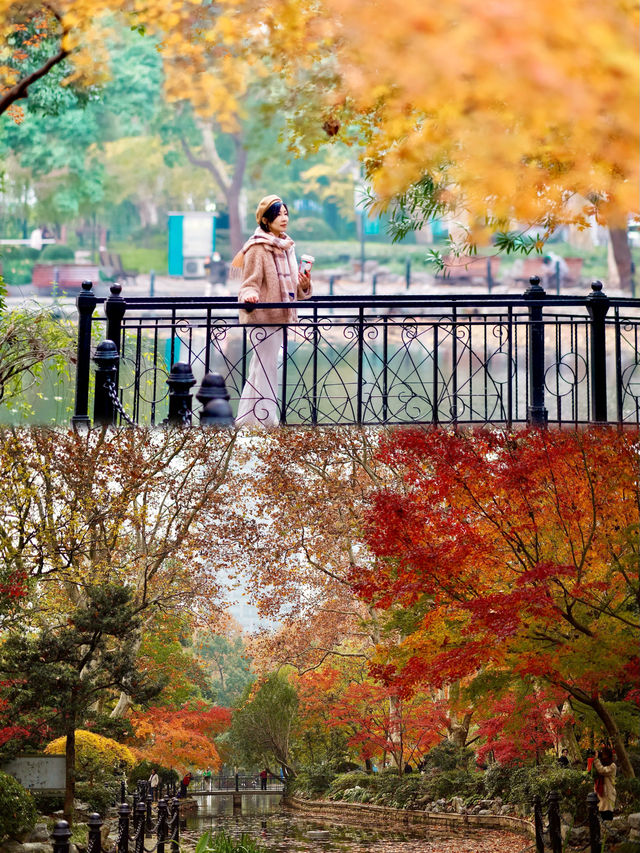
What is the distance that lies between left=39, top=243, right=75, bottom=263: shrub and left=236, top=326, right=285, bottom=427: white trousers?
2249 millimetres

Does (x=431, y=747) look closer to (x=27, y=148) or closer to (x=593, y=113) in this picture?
(x=593, y=113)

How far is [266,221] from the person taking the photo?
5656mm

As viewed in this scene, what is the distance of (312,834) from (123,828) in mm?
1276

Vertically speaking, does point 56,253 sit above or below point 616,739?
above

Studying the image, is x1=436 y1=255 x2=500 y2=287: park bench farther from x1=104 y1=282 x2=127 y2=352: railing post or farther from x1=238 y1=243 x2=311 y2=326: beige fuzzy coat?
x1=104 y1=282 x2=127 y2=352: railing post

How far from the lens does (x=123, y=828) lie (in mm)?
5918

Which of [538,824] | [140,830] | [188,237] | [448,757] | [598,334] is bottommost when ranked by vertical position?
[140,830]

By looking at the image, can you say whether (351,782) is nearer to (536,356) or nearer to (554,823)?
(554,823)

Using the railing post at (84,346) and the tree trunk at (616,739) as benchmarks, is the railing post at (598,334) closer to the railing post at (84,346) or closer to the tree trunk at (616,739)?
the tree trunk at (616,739)

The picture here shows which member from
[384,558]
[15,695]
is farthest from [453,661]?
[15,695]

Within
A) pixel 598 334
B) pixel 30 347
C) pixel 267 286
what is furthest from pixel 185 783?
pixel 30 347

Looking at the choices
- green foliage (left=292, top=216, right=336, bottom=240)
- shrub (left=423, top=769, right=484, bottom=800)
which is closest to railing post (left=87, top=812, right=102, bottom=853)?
shrub (left=423, top=769, right=484, bottom=800)

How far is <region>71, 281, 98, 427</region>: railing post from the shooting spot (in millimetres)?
5582

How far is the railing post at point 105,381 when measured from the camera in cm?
552
